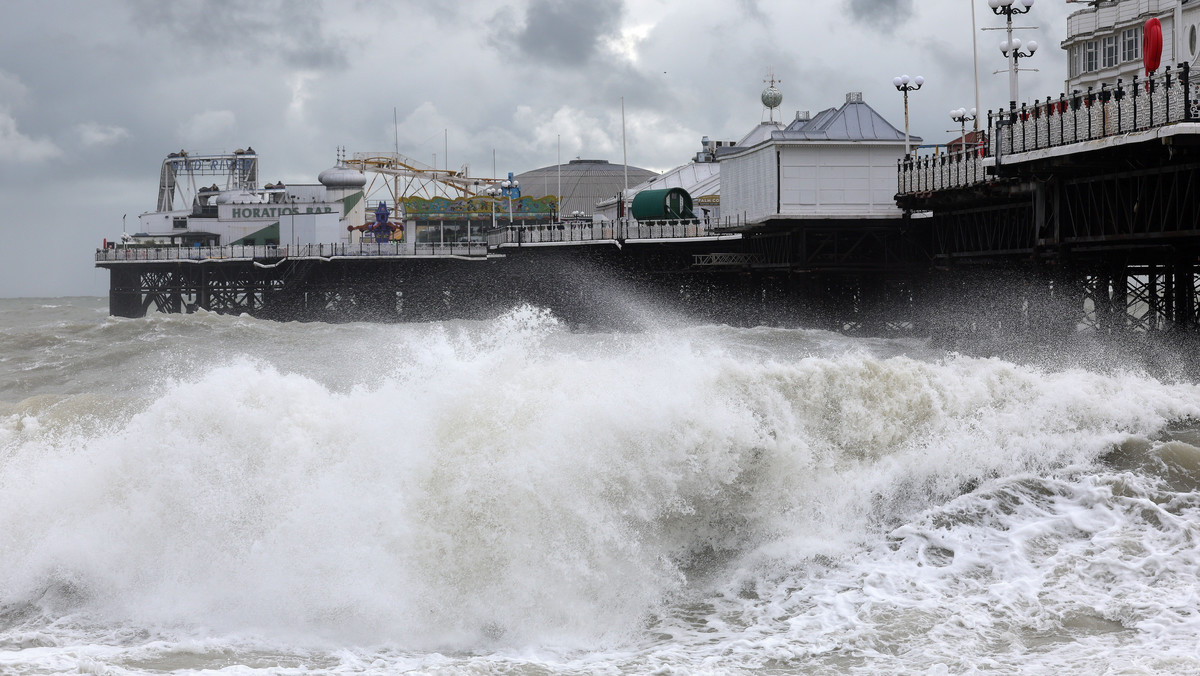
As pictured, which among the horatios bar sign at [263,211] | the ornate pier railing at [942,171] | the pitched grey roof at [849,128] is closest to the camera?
the ornate pier railing at [942,171]

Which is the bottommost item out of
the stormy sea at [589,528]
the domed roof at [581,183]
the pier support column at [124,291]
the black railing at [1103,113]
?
the stormy sea at [589,528]

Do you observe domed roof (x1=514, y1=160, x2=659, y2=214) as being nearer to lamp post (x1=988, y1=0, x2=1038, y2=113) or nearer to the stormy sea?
lamp post (x1=988, y1=0, x2=1038, y2=113)

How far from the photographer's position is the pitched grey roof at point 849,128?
38906 millimetres

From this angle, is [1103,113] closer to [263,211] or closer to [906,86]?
[906,86]

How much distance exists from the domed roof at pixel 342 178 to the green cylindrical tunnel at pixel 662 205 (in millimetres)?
36699

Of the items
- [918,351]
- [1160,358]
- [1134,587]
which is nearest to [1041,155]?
[1160,358]

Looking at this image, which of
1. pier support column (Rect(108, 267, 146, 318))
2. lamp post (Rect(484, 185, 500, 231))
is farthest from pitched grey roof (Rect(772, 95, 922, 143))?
pier support column (Rect(108, 267, 146, 318))

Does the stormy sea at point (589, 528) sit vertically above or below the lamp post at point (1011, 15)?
below

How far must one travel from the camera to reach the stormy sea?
8828 millimetres

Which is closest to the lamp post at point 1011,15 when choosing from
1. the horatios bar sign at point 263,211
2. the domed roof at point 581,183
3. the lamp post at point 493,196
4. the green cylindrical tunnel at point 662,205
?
the green cylindrical tunnel at point 662,205

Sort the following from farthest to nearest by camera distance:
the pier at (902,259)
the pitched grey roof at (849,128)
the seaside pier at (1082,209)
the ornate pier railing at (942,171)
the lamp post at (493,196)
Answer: the lamp post at (493,196) → the pitched grey roof at (849,128) → the ornate pier railing at (942,171) → the pier at (902,259) → the seaside pier at (1082,209)

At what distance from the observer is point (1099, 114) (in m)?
21.7

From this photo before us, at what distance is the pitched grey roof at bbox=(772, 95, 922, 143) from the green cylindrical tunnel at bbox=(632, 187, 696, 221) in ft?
61.0

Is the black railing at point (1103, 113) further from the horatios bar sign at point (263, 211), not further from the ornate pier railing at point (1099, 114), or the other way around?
the horatios bar sign at point (263, 211)
